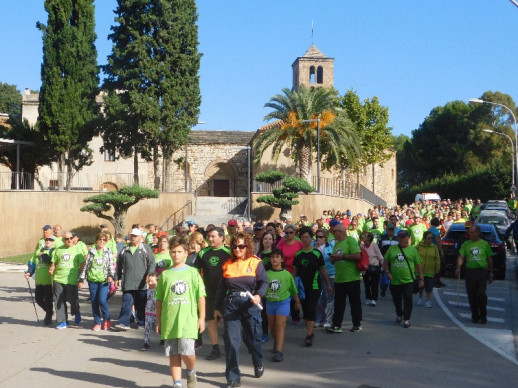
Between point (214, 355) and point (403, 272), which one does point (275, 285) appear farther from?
point (403, 272)

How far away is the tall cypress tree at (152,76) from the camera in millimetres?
33469

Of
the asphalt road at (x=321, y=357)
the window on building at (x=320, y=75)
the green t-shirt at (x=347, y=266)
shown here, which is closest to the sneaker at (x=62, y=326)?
the asphalt road at (x=321, y=357)

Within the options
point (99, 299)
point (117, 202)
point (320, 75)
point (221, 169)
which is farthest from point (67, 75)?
point (320, 75)

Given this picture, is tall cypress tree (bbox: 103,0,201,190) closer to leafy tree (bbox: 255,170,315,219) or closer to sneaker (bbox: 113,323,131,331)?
leafy tree (bbox: 255,170,315,219)

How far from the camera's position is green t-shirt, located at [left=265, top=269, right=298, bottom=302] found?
8.67m

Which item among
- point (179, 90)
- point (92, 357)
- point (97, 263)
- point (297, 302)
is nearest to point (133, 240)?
point (97, 263)

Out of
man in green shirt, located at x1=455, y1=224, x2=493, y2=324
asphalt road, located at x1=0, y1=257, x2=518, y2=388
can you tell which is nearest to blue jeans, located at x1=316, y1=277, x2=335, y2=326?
asphalt road, located at x1=0, y1=257, x2=518, y2=388

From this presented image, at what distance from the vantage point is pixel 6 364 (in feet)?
27.9

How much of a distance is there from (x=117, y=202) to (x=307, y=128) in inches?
497

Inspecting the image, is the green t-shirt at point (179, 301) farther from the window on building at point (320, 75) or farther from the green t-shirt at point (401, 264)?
the window on building at point (320, 75)

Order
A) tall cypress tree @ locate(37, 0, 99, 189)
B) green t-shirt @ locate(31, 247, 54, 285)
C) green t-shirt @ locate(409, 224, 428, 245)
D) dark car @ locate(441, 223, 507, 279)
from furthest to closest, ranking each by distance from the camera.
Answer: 1. tall cypress tree @ locate(37, 0, 99, 189)
2. dark car @ locate(441, 223, 507, 279)
3. green t-shirt @ locate(409, 224, 428, 245)
4. green t-shirt @ locate(31, 247, 54, 285)

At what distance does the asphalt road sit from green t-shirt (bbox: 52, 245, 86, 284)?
2.82ft

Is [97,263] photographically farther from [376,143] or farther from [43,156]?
[376,143]

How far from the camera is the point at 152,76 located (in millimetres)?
33438
